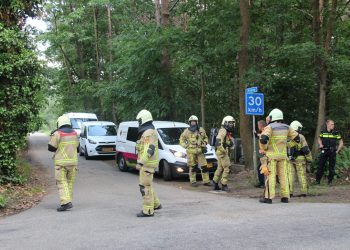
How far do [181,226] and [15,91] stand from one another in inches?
273

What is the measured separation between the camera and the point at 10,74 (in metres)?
11.5

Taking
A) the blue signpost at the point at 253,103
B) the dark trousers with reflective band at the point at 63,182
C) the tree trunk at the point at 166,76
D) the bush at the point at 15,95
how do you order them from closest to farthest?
the dark trousers with reflective band at the point at 63,182 → the bush at the point at 15,95 → the blue signpost at the point at 253,103 → the tree trunk at the point at 166,76

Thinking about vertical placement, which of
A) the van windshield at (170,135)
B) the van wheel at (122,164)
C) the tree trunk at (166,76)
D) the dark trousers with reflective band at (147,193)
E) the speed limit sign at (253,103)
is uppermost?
the tree trunk at (166,76)

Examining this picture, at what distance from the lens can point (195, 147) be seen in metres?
12.9

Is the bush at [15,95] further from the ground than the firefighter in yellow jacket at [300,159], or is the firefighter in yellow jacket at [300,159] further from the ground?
the bush at [15,95]

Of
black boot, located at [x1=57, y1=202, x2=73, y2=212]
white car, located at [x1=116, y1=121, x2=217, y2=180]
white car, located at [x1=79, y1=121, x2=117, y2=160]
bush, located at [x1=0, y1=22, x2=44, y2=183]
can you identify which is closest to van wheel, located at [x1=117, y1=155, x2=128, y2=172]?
white car, located at [x1=116, y1=121, x2=217, y2=180]

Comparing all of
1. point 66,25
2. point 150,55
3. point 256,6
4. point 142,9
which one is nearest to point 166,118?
point 150,55

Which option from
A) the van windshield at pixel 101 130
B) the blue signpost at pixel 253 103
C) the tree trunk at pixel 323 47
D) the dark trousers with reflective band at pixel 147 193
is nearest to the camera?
the dark trousers with reflective band at pixel 147 193

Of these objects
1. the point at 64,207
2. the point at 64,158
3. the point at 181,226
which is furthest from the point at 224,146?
the point at 181,226

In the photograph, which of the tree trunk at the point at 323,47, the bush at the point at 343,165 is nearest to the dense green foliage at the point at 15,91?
the tree trunk at the point at 323,47

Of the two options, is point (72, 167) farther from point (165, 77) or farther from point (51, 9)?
point (51, 9)

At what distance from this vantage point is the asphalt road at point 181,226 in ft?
19.4

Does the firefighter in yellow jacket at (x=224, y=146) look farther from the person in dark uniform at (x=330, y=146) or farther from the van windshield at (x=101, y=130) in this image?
the van windshield at (x=101, y=130)

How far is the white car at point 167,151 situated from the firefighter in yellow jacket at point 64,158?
5.34m
